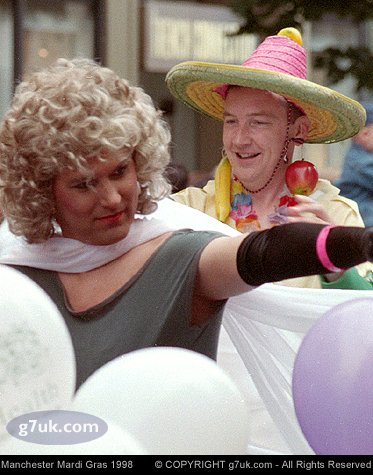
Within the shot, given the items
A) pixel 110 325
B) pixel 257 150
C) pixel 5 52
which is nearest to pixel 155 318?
pixel 110 325

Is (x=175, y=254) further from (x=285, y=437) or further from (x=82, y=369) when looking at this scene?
(x=285, y=437)

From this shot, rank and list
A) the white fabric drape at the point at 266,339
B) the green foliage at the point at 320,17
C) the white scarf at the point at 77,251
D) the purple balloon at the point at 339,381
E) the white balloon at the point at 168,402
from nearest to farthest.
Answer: the white balloon at the point at 168,402 → the purple balloon at the point at 339,381 → the white scarf at the point at 77,251 → the white fabric drape at the point at 266,339 → the green foliage at the point at 320,17

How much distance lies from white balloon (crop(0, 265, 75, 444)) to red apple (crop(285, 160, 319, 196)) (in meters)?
1.18

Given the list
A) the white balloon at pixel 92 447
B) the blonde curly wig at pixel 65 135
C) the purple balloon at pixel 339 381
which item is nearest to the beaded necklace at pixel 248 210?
the blonde curly wig at pixel 65 135

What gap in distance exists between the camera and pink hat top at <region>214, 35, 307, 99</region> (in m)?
3.48

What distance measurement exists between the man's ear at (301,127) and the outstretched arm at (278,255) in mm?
1041

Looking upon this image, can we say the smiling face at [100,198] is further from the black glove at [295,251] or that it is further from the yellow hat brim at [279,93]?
the yellow hat brim at [279,93]

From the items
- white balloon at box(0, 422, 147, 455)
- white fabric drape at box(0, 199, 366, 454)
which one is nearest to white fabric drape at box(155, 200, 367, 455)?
white fabric drape at box(0, 199, 366, 454)

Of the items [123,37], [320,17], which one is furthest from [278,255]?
[123,37]

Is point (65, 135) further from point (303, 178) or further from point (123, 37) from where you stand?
point (123, 37)

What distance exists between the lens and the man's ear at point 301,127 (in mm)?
3523

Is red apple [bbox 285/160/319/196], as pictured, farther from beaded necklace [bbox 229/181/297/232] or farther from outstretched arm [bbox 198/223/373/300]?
outstretched arm [bbox 198/223/373/300]

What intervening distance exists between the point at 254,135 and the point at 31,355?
4.24 feet
